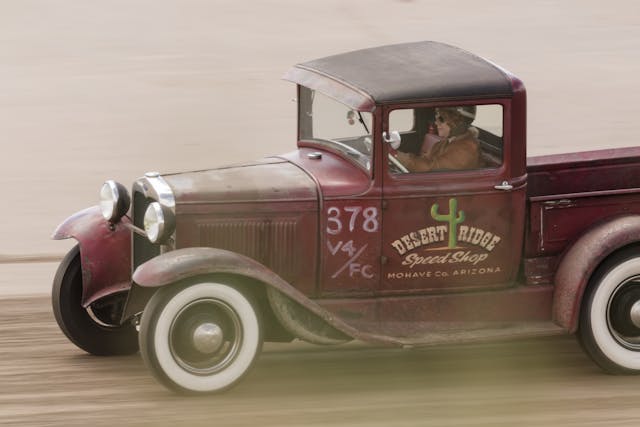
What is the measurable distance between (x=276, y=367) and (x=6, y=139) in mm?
7727

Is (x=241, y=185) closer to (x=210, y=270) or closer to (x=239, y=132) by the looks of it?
(x=210, y=270)

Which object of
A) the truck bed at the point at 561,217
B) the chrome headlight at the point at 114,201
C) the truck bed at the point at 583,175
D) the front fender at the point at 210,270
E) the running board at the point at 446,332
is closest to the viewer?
the front fender at the point at 210,270

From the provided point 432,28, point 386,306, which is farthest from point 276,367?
point 432,28

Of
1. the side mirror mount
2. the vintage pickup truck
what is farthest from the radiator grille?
the side mirror mount

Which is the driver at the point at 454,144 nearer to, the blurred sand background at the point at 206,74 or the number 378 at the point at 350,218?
the number 378 at the point at 350,218

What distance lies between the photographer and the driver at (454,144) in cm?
771

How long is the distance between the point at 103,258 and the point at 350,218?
159 cm

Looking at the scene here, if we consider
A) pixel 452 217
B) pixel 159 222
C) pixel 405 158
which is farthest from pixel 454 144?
pixel 159 222

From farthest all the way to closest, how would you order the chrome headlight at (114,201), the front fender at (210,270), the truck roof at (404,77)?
the chrome headlight at (114,201)
the truck roof at (404,77)
the front fender at (210,270)

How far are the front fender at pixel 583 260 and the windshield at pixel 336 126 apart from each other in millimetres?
1340

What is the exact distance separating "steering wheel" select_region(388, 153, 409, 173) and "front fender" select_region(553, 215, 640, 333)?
113 centimetres

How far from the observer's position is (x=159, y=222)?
7.28 m

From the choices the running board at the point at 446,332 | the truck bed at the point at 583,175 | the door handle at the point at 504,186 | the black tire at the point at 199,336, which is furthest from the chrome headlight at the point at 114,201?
the truck bed at the point at 583,175

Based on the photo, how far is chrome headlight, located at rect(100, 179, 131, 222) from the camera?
798 cm
